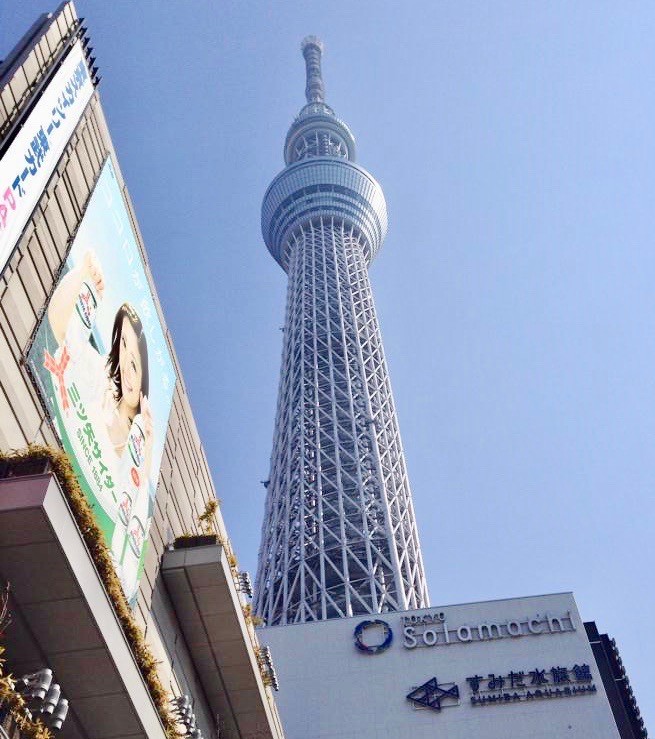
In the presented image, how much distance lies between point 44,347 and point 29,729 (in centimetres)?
551

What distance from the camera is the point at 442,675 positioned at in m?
38.1

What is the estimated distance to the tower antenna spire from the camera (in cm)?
13538

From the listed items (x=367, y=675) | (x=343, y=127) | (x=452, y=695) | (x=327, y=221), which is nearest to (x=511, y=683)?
(x=452, y=695)

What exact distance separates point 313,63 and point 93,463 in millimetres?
136684

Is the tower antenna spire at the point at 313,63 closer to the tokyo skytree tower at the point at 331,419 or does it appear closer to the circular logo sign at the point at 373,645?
the tokyo skytree tower at the point at 331,419

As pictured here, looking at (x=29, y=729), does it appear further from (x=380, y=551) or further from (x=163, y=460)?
(x=380, y=551)

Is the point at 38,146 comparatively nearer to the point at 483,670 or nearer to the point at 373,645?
the point at 373,645

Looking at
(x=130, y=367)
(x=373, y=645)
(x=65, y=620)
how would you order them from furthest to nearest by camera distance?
(x=373, y=645) < (x=130, y=367) < (x=65, y=620)

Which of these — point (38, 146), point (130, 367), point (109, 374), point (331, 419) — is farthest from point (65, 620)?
point (331, 419)

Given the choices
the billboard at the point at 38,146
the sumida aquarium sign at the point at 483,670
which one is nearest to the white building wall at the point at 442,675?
the sumida aquarium sign at the point at 483,670

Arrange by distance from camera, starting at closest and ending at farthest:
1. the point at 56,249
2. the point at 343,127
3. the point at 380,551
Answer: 1. the point at 56,249
2. the point at 380,551
3. the point at 343,127

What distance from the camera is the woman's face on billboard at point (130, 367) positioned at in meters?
15.8

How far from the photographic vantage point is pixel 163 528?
56.4ft

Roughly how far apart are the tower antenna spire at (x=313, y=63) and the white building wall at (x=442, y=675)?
10978 centimetres
